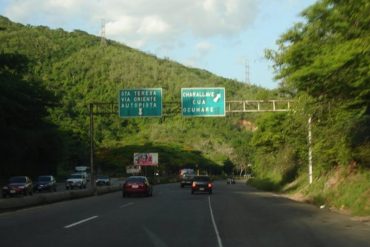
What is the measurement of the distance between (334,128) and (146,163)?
73319 millimetres

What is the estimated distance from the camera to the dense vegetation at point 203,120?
70.7 ft

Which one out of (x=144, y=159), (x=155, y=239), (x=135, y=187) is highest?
(x=144, y=159)

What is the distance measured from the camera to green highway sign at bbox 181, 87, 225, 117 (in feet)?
151

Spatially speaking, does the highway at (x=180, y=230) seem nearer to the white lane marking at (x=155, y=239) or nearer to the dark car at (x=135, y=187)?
the white lane marking at (x=155, y=239)

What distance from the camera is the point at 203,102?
4638 centimetres

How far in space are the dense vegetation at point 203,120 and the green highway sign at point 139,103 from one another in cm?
208

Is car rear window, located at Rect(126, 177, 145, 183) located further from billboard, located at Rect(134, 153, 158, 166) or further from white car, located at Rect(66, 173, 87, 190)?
billboard, located at Rect(134, 153, 158, 166)

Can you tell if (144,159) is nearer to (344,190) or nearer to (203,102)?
(203,102)

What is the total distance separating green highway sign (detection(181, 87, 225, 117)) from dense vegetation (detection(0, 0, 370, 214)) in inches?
104

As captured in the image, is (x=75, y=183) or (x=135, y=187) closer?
(x=135, y=187)

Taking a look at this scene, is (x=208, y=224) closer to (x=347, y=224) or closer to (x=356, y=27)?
(x=347, y=224)

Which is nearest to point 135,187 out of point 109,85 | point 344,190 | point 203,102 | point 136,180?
point 136,180

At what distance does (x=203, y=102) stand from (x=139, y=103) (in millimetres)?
4781

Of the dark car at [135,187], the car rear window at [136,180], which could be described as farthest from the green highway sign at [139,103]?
the dark car at [135,187]
